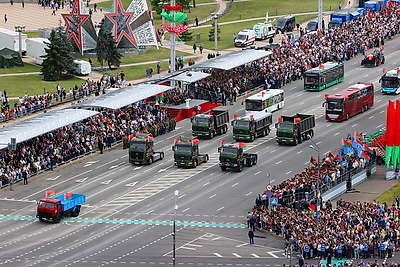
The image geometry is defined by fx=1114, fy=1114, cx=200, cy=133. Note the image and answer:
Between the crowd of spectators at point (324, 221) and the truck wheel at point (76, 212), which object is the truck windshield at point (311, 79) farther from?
the truck wheel at point (76, 212)

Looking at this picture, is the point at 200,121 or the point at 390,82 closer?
the point at 200,121

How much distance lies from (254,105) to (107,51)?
1294 inches

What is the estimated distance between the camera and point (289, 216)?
90250 mm

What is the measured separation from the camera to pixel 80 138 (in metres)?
115

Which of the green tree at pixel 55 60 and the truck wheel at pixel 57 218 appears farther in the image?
the green tree at pixel 55 60

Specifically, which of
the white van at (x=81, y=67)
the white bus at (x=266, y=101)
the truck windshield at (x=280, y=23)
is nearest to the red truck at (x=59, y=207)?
the white bus at (x=266, y=101)

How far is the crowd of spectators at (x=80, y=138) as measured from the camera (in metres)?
106

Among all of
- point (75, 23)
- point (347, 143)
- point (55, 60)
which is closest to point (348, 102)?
point (347, 143)

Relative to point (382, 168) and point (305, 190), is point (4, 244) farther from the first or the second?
point (382, 168)

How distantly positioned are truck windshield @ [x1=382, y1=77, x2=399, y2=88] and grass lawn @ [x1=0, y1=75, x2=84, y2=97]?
3897 cm

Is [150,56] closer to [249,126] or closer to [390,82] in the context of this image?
[390,82]

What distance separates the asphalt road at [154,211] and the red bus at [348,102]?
5.00 ft

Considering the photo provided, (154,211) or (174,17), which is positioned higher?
(174,17)

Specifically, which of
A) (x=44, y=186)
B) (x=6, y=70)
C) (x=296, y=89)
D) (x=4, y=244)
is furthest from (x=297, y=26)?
(x=4, y=244)
